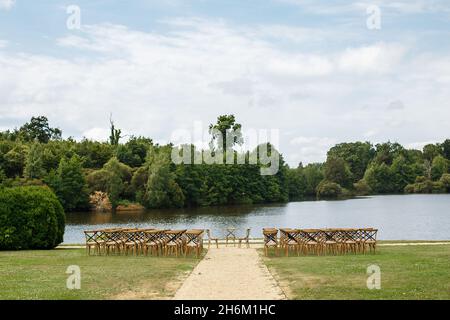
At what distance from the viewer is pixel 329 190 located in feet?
362

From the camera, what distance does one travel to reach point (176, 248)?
21797mm

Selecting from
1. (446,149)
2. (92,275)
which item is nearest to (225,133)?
(446,149)

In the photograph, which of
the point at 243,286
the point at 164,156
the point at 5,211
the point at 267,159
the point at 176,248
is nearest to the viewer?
the point at 243,286

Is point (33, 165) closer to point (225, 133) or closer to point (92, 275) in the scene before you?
point (225, 133)

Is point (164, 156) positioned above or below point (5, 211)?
above

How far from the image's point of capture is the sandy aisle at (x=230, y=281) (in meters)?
12.7

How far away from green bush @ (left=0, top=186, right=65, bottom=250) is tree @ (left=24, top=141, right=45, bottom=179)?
4933cm

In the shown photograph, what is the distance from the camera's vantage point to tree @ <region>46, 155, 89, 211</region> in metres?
70.4

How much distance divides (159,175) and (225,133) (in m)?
22.1

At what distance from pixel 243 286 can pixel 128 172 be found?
6719cm

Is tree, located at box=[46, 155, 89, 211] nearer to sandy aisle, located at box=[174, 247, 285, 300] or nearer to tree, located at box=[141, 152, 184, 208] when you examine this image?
tree, located at box=[141, 152, 184, 208]

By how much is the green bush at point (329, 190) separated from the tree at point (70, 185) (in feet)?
172
